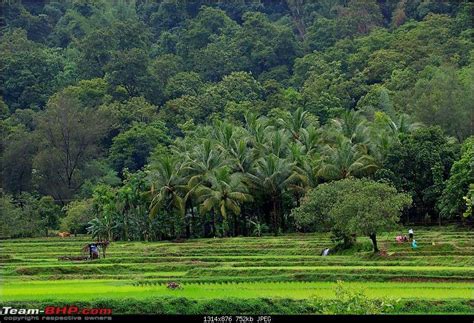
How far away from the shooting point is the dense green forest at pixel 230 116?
5309 centimetres

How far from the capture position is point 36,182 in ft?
226

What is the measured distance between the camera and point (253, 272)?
3459 centimetres

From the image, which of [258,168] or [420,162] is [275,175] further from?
[420,162]

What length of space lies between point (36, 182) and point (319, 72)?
28393 mm

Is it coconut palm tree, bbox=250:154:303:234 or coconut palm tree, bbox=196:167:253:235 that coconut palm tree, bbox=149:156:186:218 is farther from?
coconut palm tree, bbox=250:154:303:234

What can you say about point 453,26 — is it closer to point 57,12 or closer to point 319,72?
point 319,72

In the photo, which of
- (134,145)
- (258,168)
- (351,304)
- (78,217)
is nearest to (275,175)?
(258,168)

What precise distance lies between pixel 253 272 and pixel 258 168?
20305mm

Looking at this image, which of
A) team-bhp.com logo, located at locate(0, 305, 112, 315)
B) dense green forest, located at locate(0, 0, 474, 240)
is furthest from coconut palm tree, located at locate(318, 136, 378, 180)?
team-bhp.com logo, located at locate(0, 305, 112, 315)

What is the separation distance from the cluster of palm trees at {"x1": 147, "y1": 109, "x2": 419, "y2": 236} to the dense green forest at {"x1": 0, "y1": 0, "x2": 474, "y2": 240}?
0.12m

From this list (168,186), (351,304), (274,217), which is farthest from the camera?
(274,217)

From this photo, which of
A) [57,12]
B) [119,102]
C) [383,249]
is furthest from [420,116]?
[57,12]

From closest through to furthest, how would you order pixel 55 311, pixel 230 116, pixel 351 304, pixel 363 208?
pixel 351 304 < pixel 55 311 < pixel 363 208 < pixel 230 116

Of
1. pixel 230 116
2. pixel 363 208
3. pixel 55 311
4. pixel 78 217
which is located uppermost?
pixel 230 116
